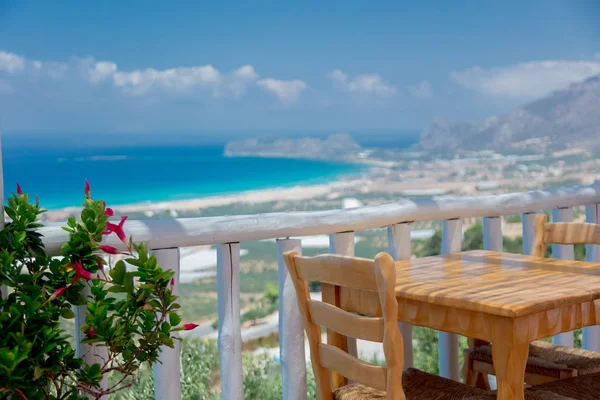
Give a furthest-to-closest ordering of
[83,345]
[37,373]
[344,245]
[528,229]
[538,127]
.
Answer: [538,127]
[528,229]
[344,245]
[83,345]
[37,373]

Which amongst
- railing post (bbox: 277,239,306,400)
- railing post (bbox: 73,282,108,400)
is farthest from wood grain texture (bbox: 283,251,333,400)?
railing post (bbox: 73,282,108,400)

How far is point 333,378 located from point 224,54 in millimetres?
26413

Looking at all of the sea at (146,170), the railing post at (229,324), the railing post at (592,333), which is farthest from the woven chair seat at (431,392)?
the sea at (146,170)

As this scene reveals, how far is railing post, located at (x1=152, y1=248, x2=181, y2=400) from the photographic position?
6.30 ft

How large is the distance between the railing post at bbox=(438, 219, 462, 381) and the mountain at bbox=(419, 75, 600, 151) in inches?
978

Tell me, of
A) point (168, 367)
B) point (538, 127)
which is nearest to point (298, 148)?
point (538, 127)

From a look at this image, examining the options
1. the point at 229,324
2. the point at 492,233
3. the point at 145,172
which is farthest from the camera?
→ the point at 145,172

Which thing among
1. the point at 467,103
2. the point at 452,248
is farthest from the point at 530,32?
the point at 452,248

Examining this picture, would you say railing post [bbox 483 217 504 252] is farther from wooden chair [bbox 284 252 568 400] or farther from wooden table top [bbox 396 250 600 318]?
wooden chair [bbox 284 252 568 400]

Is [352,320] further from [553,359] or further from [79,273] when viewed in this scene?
[553,359]

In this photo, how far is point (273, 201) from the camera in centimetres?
2638

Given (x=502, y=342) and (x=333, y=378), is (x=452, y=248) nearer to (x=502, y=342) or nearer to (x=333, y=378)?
(x=333, y=378)

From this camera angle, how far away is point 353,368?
171 cm

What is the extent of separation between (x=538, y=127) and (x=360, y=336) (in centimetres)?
2711
